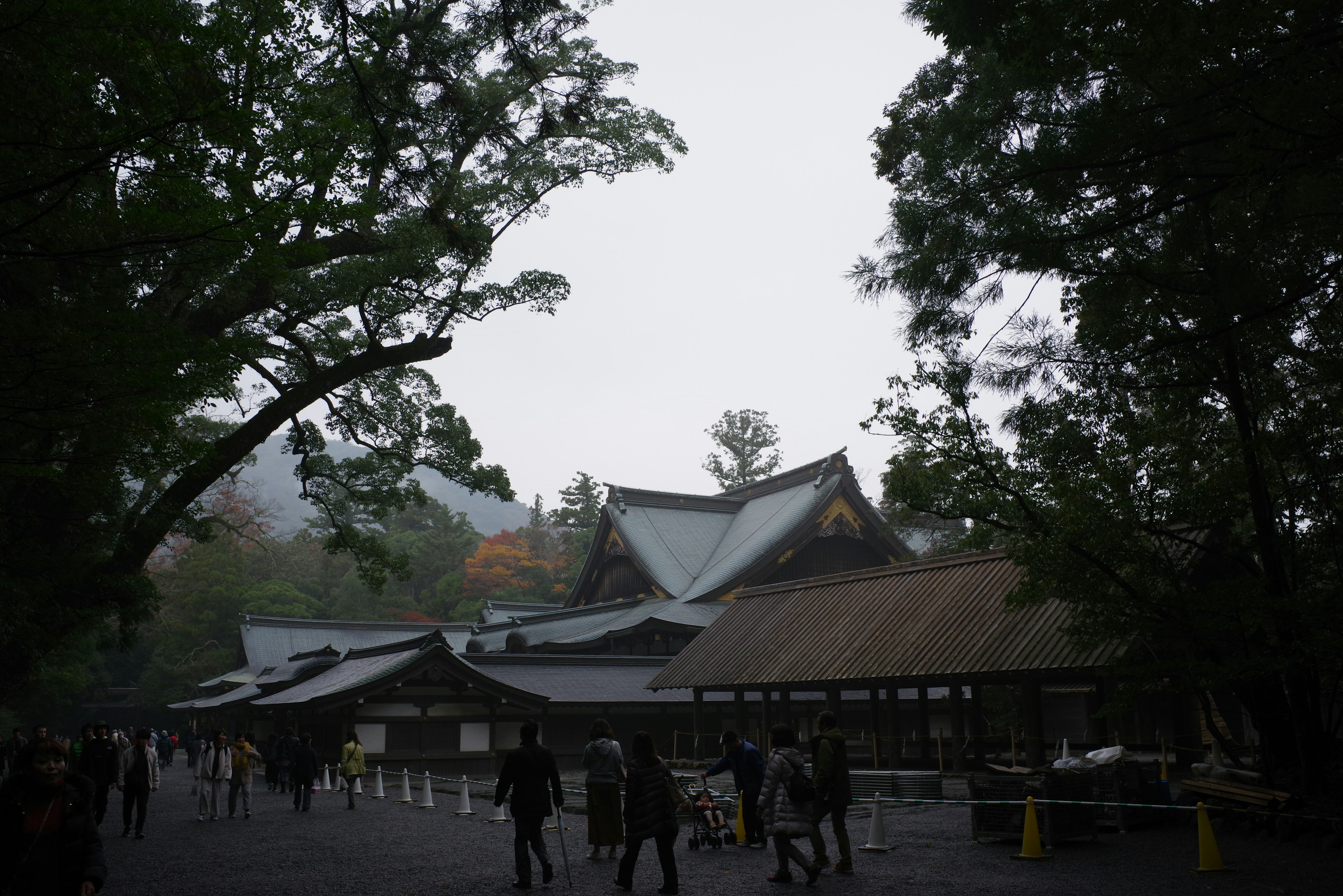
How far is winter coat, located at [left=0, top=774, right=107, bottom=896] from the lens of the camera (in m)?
4.43

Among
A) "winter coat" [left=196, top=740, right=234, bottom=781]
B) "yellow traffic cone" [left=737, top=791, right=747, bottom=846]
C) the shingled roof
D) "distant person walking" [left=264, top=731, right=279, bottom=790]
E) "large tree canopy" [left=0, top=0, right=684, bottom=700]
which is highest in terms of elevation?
"large tree canopy" [left=0, top=0, right=684, bottom=700]

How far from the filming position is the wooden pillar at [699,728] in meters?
20.9

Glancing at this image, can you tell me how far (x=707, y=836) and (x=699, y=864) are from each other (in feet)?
3.28

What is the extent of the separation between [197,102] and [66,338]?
1785mm

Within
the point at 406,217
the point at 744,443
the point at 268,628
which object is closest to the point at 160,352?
the point at 406,217

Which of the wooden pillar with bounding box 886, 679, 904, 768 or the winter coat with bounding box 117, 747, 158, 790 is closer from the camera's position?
the winter coat with bounding box 117, 747, 158, 790

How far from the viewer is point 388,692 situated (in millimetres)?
20469

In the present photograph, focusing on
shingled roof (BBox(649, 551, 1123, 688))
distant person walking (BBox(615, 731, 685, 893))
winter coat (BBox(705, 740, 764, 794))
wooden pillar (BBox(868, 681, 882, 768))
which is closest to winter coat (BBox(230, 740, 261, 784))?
shingled roof (BBox(649, 551, 1123, 688))

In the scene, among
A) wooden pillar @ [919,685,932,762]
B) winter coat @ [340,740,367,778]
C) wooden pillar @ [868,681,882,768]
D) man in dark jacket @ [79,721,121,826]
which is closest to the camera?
man in dark jacket @ [79,721,121,826]

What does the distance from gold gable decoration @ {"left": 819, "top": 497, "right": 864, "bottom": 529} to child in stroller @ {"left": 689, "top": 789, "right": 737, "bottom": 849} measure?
1922 centimetres

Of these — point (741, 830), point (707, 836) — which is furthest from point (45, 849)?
point (741, 830)

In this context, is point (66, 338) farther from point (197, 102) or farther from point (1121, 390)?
point (1121, 390)

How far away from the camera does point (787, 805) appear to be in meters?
7.38

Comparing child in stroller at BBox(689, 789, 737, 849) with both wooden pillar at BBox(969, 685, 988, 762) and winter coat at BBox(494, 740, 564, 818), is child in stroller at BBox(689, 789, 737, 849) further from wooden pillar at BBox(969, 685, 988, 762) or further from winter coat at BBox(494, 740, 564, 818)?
wooden pillar at BBox(969, 685, 988, 762)
